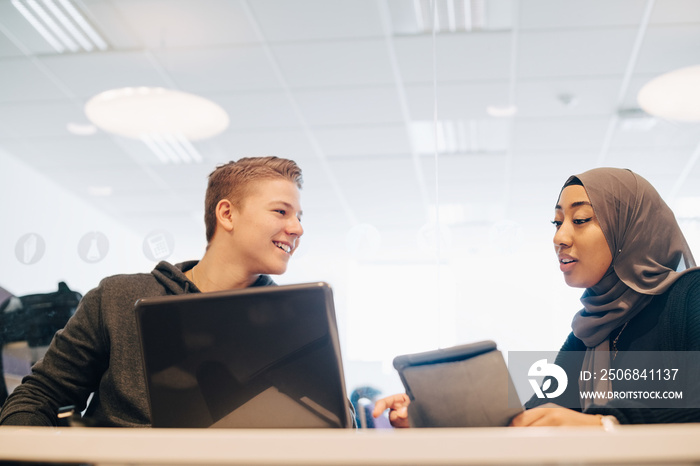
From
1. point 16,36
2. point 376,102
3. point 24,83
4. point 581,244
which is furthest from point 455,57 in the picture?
point 24,83

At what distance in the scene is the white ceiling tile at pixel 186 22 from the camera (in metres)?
2.55

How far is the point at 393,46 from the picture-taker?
273 centimetres

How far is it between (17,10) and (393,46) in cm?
188

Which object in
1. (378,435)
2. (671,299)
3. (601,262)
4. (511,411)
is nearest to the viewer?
(378,435)

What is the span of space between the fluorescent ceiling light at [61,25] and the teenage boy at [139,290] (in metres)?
1.72

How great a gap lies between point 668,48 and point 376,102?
5.12 ft

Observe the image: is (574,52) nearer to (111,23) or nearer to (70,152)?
(111,23)

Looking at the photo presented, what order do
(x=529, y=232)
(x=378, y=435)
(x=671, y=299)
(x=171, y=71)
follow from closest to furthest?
(x=378, y=435) < (x=671, y=299) < (x=171, y=71) < (x=529, y=232)

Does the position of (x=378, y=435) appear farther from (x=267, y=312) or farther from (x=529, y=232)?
(x=529, y=232)

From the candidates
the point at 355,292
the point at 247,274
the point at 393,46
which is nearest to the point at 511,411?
the point at 247,274

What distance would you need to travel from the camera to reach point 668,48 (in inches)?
107

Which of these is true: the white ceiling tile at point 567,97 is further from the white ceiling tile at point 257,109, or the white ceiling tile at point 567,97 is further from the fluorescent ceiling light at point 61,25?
the fluorescent ceiling light at point 61,25

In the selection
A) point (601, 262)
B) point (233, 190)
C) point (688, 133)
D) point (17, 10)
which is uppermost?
point (17, 10)

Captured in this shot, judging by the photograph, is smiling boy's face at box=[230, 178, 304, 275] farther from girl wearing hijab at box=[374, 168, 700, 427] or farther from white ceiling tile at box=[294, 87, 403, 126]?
white ceiling tile at box=[294, 87, 403, 126]
